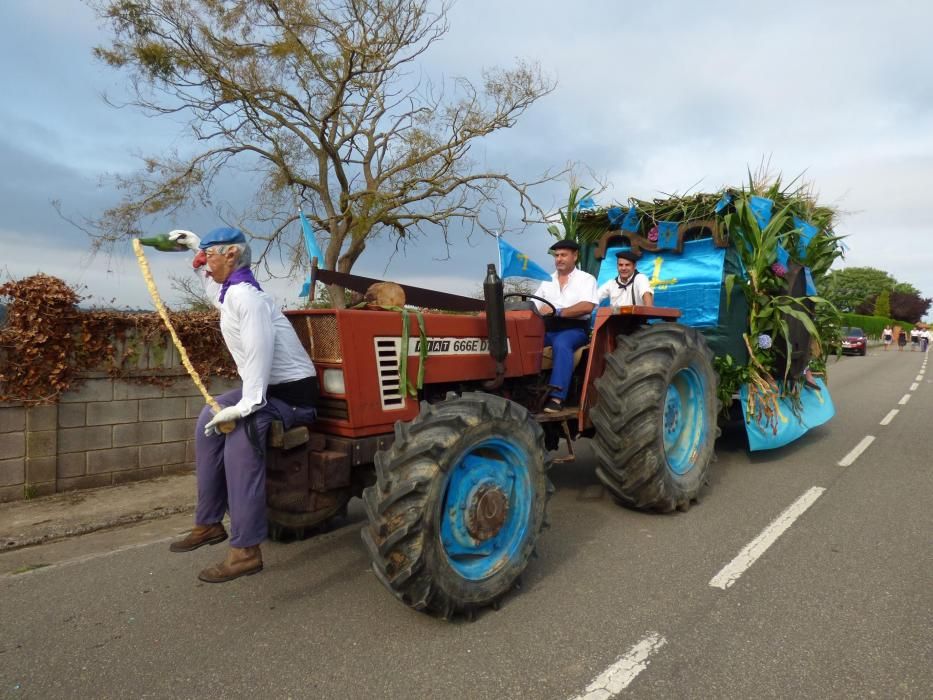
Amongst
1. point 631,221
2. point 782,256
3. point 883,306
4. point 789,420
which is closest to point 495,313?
point 631,221

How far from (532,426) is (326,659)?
4.65 ft

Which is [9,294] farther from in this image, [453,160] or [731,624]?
[453,160]

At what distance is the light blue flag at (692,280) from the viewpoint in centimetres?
578

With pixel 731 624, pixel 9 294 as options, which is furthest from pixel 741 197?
pixel 9 294

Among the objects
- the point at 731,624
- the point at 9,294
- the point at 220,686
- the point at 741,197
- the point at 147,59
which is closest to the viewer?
the point at 220,686

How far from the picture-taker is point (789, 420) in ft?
21.1

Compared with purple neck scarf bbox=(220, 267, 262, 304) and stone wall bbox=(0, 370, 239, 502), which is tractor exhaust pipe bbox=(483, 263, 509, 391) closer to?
purple neck scarf bbox=(220, 267, 262, 304)

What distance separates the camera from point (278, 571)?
140 inches

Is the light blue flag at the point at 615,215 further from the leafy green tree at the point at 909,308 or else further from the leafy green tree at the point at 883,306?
the leafy green tree at the point at 909,308

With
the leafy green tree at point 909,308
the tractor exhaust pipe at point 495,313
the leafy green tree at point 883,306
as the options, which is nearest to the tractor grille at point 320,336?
the tractor exhaust pipe at point 495,313

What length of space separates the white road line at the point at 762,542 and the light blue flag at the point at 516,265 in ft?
7.37

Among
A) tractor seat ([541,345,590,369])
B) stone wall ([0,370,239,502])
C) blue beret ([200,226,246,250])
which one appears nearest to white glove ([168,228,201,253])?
blue beret ([200,226,246,250])

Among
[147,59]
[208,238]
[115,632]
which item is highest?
[147,59]

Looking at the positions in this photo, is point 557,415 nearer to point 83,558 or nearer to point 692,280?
point 692,280
